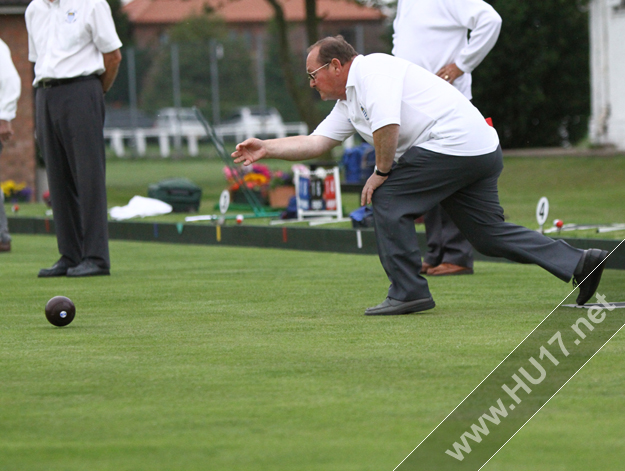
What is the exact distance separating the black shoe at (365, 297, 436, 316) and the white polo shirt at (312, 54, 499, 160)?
24.8 inches

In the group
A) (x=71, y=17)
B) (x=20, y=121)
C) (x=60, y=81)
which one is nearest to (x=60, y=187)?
(x=60, y=81)

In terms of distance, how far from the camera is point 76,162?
22.4ft

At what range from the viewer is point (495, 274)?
262 inches

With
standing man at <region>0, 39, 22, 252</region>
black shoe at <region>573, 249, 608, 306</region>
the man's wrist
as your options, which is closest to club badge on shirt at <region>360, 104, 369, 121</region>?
the man's wrist

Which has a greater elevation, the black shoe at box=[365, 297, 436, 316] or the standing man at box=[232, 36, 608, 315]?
the standing man at box=[232, 36, 608, 315]

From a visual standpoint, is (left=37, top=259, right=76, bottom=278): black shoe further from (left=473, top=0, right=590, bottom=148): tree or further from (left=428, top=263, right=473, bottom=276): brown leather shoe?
(left=473, top=0, right=590, bottom=148): tree

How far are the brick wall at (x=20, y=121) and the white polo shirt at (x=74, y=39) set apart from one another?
990 cm

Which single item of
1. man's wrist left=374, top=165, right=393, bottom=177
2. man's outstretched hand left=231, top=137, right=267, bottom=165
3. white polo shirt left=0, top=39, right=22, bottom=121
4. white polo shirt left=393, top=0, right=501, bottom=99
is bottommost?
man's wrist left=374, top=165, right=393, bottom=177

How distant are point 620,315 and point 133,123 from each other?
24304 mm

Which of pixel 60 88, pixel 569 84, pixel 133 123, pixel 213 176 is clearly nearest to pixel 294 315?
pixel 60 88

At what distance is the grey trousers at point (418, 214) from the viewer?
4.98 meters

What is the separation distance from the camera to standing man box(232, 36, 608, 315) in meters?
4.93

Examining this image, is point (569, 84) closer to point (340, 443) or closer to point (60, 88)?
point (60, 88)

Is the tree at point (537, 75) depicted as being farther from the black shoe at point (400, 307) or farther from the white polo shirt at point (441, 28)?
the black shoe at point (400, 307)
